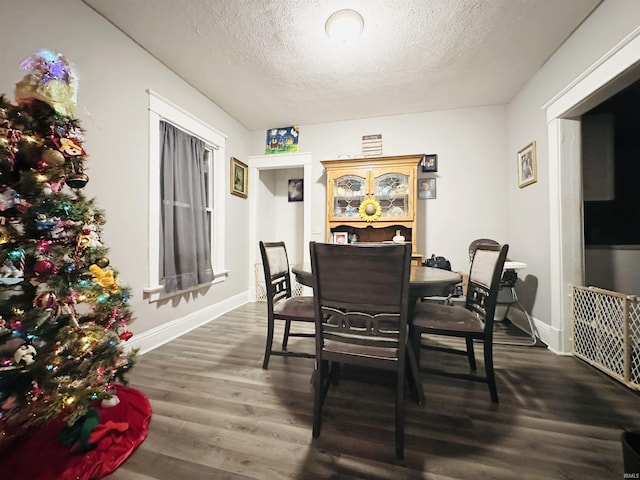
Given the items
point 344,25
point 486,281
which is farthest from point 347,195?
point 486,281

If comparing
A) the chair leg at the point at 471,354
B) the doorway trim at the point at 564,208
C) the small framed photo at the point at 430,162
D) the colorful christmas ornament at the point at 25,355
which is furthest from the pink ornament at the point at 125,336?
the small framed photo at the point at 430,162

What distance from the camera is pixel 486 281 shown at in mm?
1561

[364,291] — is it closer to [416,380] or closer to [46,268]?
[416,380]

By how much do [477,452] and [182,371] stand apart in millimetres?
1835

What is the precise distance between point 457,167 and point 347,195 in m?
1.47

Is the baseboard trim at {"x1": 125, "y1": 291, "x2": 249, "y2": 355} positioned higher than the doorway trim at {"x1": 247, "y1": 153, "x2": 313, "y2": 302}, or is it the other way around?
the doorway trim at {"x1": 247, "y1": 153, "x2": 313, "y2": 302}

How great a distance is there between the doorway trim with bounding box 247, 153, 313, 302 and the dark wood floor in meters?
1.97

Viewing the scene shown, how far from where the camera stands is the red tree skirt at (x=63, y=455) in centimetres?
95

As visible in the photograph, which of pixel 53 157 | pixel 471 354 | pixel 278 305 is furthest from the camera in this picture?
pixel 278 305

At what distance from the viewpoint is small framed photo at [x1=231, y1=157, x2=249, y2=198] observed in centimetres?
335

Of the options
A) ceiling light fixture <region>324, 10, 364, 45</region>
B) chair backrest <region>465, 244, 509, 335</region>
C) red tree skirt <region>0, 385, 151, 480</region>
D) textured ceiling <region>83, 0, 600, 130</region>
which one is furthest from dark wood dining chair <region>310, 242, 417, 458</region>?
textured ceiling <region>83, 0, 600, 130</region>

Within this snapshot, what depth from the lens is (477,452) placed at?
1.08m

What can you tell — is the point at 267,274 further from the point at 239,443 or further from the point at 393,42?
the point at 393,42

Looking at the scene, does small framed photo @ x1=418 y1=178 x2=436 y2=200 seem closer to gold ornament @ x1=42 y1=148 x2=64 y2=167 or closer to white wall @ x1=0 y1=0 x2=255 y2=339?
white wall @ x1=0 y1=0 x2=255 y2=339
